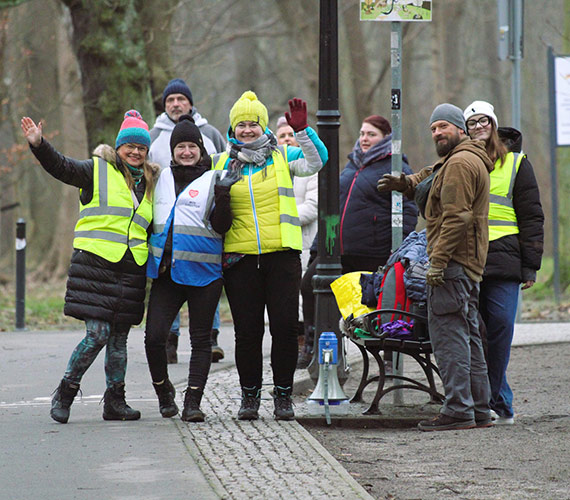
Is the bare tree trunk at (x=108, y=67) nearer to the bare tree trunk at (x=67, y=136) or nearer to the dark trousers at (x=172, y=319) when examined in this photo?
the dark trousers at (x=172, y=319)

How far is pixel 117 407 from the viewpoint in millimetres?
7293

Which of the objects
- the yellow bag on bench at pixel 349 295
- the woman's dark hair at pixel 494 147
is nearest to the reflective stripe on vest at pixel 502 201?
the woman's dark hair at pixel 494 147

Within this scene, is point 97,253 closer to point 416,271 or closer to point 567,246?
point 416,271

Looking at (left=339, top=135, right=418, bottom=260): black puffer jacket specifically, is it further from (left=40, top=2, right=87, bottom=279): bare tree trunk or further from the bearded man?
(left=40, top=2, right=87, bottom=279): bare tree trunk

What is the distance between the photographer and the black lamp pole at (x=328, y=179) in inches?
307

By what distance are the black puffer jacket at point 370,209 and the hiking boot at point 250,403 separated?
2.24 m

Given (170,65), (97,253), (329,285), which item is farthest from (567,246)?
(97,253)

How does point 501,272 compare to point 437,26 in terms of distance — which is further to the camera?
point 437,26

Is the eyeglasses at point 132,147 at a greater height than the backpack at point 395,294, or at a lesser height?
greater

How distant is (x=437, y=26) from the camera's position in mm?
28281

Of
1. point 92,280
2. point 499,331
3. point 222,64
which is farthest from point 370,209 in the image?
point 222,64

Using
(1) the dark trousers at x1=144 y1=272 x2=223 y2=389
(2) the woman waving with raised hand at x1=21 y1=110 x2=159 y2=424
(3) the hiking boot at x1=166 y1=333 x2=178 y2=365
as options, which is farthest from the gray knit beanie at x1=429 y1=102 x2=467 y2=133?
(3) the hiking boot at x1=166 y1=333 x2=178 y2=365

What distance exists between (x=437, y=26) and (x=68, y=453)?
23500 millimetres

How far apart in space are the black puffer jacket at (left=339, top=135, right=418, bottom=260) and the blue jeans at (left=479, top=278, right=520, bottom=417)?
179 centimetres
